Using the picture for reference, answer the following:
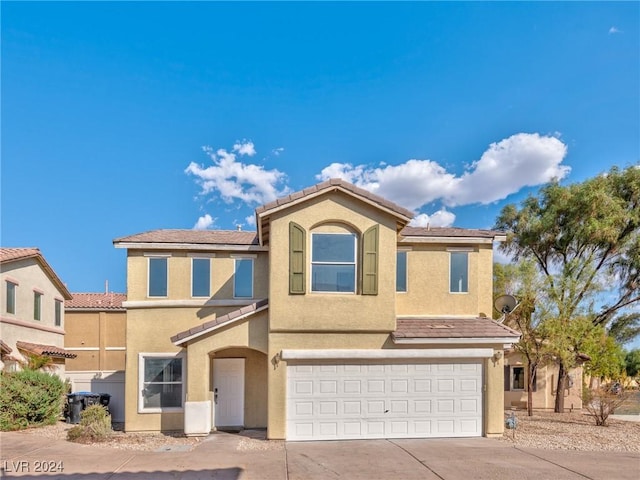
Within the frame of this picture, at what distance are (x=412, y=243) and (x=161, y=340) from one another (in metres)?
8.48

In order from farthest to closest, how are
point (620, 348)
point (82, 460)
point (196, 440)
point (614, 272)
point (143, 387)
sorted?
point (620, 348)
point (614, 272)
point (143, 387)
point (196, 440)
point (82, 460)

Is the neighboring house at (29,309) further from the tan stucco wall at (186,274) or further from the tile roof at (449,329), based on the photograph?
the tile roof at (449,329)

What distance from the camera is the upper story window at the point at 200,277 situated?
14875 millimetres

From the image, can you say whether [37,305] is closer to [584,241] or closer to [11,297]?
[11,297]

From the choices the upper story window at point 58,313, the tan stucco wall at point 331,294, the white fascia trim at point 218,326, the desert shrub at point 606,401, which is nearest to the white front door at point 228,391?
the white fascia trim at point 218,326

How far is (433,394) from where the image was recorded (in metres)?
13.0

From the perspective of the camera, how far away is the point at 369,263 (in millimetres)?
12797

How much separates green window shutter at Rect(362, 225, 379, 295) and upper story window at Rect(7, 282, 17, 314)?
50.0 feet

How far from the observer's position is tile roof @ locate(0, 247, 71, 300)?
63.5 feet

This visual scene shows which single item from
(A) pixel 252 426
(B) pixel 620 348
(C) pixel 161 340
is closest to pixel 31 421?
(C) pixel 161 340

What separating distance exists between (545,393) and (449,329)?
9.53 m

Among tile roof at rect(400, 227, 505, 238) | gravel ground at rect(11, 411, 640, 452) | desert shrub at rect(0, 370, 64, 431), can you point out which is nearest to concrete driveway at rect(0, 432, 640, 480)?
gravel ground at rect(11, 411, 640, 452)

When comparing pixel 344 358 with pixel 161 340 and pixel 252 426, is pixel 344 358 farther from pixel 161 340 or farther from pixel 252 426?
pixel 161 340

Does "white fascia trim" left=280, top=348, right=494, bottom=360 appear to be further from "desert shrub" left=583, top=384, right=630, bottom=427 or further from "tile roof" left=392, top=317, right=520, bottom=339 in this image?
"desert shrub" left=583, top=384, right=630, bottom=427
